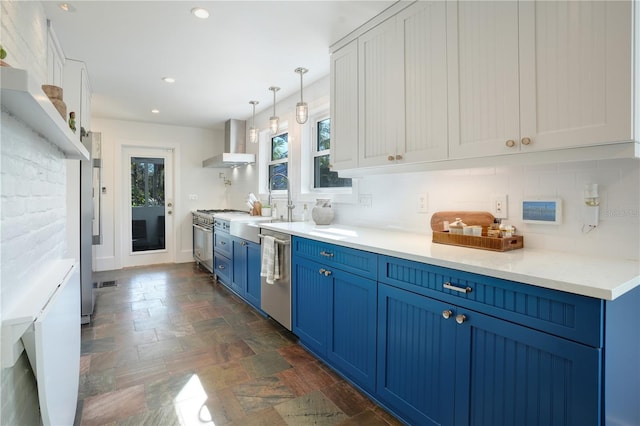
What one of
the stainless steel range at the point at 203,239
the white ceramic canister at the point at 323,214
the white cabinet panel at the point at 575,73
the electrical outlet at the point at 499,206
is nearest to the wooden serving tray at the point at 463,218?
the electrical outlet at the point at 499,206

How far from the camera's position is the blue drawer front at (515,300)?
1.08m

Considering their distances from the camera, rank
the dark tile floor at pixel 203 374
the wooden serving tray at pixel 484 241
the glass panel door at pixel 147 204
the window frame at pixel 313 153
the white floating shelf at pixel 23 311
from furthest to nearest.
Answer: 1. the glass panel door at pixel 147 204
2. the window frame at pixel 313 153
3. the dark tile floor at pixel 203 374
4. the wooden serving tray at pixel 484 241
5. the white floating shelf at pixel 23 311

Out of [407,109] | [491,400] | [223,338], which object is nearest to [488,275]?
[491,400]

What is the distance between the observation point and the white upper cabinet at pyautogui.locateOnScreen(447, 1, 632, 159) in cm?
128

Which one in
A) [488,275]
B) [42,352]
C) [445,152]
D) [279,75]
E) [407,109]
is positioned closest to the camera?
[42,352]

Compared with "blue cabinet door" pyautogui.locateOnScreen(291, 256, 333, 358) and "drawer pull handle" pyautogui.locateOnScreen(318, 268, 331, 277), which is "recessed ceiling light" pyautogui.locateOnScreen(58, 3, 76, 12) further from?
"drawer pull handle" pyautogui.locateOnScreen(318, 268, 331, 277)

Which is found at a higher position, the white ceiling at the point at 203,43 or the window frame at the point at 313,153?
the white ceiling at the point at 203,43

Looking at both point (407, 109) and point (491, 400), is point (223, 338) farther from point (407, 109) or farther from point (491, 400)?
point (407, 109)

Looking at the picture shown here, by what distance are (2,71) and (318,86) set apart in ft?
9.86

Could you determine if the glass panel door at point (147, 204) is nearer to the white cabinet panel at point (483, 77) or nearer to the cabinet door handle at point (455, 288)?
the white cabinet panel at point (483, 77)

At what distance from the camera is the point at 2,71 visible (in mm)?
853

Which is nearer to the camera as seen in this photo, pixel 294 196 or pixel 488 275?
pixel 488 275

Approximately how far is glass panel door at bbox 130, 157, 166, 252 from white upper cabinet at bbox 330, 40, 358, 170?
436 cm

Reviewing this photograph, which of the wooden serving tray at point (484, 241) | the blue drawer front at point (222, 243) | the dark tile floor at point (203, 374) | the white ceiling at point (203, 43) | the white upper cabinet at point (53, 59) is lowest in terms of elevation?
the dark tile floor at point (203, 374)
